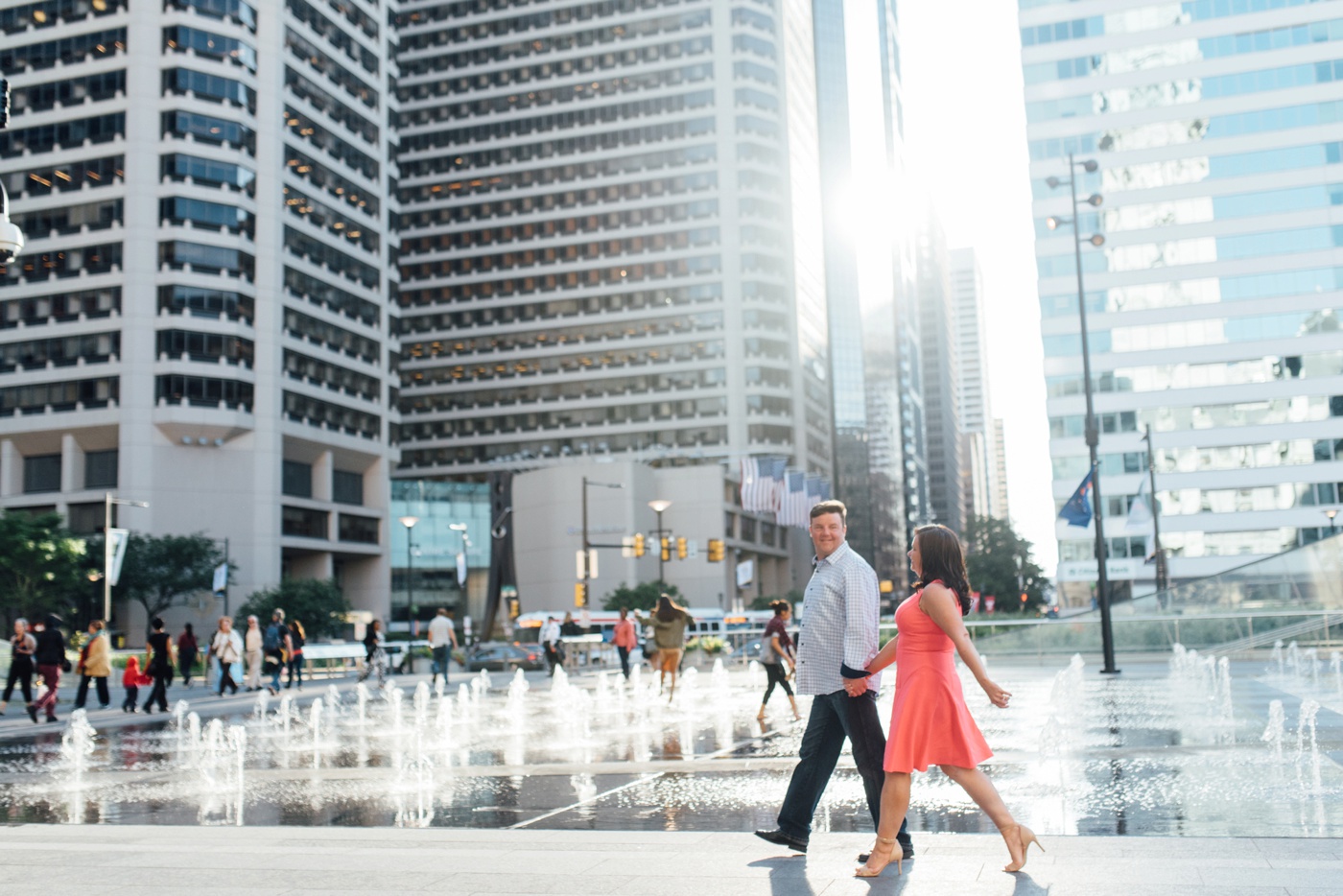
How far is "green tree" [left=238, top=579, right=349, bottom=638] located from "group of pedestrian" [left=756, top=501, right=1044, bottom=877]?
2304 inches

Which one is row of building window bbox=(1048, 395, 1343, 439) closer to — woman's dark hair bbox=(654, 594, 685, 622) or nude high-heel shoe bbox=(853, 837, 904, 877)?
woman's dark hair bbox=(654, 594, 685, 622)

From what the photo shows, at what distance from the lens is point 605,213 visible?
10112 cm

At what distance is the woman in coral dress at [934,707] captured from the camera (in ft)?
21.6

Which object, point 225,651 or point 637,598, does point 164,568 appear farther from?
point 225,651

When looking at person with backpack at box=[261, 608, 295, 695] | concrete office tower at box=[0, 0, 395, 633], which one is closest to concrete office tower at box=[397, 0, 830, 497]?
concrete office tower at box=[0, 0, 395, 633]

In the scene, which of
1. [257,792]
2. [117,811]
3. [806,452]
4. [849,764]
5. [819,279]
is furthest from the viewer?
[819,279]

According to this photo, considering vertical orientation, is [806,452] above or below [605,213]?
below

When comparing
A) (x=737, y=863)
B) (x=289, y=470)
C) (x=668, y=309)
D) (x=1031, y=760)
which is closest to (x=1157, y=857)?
(x=737, y=863)

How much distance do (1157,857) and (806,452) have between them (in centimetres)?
10008

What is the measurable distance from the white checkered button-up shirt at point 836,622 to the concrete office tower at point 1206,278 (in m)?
75.7

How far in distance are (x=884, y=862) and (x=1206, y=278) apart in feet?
270

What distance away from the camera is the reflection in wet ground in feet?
29.9

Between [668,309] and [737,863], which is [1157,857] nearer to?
[737,863]

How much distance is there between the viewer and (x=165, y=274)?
6469 centimetres
